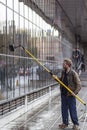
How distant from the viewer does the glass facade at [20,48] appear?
43.8ft

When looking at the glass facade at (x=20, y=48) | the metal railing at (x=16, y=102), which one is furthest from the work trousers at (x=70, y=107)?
the glass facade at (x=20, y=48)

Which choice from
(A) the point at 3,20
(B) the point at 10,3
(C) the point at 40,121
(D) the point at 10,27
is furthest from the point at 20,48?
(C) the point at 40,121

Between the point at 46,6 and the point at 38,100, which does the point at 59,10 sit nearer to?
the point at 46,6

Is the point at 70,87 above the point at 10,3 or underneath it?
underneath

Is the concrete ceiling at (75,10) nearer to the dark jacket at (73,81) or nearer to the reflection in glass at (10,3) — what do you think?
the reflection in glass at (10,3)

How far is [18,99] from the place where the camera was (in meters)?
15.3

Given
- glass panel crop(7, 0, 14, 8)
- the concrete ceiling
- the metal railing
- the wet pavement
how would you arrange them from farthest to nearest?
the concrete ceiling, glass panel crop(7, 0, 14, 8), the metal railing, the wet pavement

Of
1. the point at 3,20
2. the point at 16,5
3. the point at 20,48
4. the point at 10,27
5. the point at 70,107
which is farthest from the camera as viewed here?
the point at 20,48

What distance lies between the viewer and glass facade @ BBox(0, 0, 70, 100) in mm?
13336

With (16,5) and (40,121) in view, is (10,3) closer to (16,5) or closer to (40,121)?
(16,5)

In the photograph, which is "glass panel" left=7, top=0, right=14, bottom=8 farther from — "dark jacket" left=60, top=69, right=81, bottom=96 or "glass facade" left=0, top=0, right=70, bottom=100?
"dark jacket" left=60, top=69, right=81, bottom=96

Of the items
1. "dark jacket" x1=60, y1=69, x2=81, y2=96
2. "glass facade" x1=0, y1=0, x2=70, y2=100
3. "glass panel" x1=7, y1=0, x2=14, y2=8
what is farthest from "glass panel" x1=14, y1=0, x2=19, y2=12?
"dark jacket" x1=60, y1=69, x2=81, y2=96

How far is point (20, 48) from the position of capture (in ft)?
51.5

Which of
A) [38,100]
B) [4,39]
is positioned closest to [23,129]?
[4,39]
